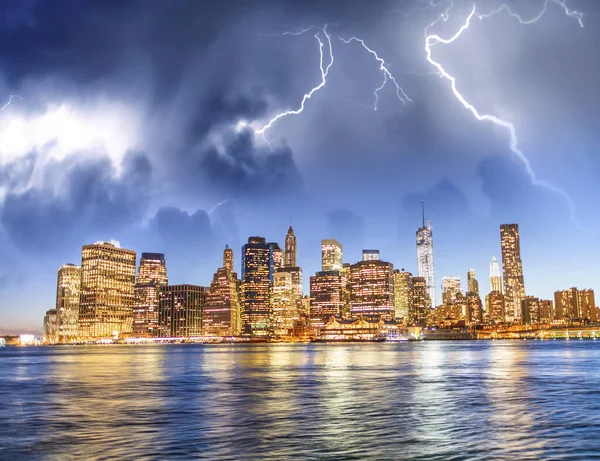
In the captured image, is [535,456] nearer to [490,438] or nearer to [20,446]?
[490,438]

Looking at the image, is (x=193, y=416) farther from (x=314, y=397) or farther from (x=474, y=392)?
(x=474, y=392)

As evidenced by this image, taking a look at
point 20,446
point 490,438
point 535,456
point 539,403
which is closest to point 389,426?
point 490,438

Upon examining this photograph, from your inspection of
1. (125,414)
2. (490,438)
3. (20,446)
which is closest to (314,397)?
(125,414)

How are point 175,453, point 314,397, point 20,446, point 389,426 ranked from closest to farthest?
1. point 175,453
2. point 20,446
3. point 389,426
4. point 314,397

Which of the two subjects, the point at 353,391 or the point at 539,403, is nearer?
the point at 539,403

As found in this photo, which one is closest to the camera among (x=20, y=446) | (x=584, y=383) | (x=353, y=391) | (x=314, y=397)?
(x=20, y=446)

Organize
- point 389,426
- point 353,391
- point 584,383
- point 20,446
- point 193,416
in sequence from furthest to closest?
point 584,383
point 353,391
point 193,416
point 389,426
point 20,446

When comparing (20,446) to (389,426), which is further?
(389,426)

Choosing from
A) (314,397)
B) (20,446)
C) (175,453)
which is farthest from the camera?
(314,397)
